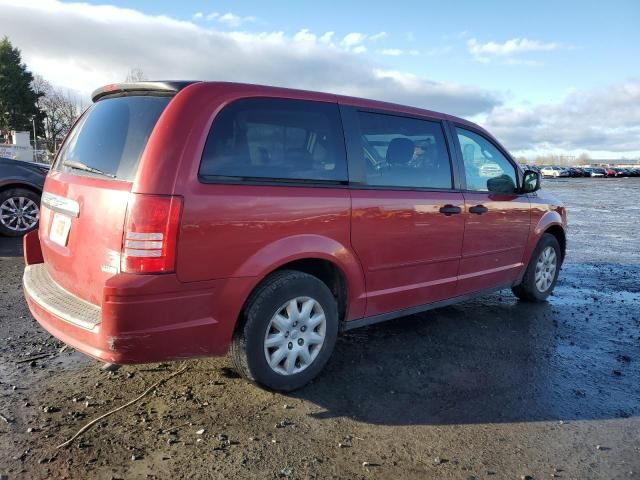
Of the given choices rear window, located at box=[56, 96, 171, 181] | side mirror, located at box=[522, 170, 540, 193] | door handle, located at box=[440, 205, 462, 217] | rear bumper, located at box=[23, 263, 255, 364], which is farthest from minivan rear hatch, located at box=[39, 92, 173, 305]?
side mirror, located at box=[522, 170, 540, 193]

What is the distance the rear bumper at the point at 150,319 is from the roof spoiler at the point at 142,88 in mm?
1153

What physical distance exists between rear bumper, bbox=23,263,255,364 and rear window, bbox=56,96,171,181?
0.64 meters

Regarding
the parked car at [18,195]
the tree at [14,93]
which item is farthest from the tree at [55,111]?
the parked car at [18,195]

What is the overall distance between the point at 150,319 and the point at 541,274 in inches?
180

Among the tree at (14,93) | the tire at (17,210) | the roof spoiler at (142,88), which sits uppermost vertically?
the tree at (14,93)

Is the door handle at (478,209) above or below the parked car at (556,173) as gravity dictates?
below

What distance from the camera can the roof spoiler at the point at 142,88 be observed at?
3100mm

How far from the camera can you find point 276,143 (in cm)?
330

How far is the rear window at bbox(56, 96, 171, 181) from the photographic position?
9.75ft

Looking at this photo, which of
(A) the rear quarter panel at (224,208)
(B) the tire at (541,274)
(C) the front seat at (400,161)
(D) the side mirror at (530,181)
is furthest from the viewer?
(B) the tire at (541,274)

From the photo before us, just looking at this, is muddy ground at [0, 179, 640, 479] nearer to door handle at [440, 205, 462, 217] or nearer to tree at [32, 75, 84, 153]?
door handle at [440, 205, 462, 217]

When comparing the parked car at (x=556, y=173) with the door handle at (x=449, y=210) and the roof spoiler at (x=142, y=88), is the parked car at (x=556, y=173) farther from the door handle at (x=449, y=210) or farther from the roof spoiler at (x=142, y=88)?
the roof spoiler at (x=142, y=88)

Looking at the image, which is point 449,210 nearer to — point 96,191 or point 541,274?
point 541,274

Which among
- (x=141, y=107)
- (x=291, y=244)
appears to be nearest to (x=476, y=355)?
(x=291, y=244)
